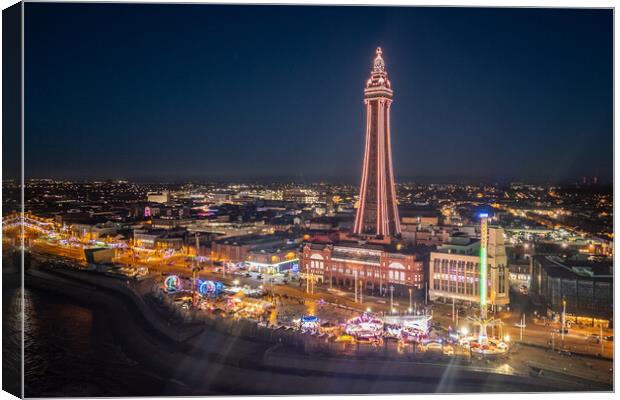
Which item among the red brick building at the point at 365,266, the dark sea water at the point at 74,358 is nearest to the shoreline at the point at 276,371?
the dark sea water at the point at 74,358

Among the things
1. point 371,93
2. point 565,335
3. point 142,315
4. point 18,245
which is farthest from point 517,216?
point 18,245

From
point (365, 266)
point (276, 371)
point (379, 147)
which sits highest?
point (379, 147)

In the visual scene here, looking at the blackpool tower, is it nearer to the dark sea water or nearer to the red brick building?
the red brick building

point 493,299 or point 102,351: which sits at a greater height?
point 493,299

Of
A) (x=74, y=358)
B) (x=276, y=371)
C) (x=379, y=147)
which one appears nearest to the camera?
(x=276, y=371)

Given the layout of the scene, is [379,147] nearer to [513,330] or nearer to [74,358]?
[513,330]

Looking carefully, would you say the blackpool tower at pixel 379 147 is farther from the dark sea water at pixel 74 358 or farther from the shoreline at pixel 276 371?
the dark sea water at pixel 74 358

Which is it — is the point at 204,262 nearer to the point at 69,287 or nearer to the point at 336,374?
the point at 69,287

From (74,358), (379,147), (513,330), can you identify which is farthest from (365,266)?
(74,358)
